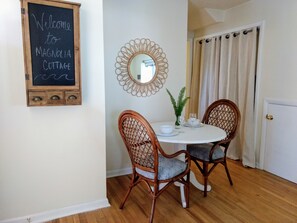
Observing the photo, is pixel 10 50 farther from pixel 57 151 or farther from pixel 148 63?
pixel 148 63

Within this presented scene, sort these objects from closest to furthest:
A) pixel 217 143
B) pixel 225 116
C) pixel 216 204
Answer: pixel 216 204
pixel 217 143
pixel 225 116

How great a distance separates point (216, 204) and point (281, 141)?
1311mm

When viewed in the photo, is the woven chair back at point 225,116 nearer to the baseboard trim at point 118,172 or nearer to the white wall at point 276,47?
the white wall at point 276,47

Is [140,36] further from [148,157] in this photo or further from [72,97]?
[148,157]

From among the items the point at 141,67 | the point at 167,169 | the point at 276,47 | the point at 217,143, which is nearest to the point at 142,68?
the point at 141,67

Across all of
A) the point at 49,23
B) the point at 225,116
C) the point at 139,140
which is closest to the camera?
the point at 49,23

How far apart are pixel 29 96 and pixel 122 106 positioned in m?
1.30

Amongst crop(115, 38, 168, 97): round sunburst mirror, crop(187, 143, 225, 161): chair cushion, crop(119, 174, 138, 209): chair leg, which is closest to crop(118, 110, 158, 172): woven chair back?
crop(119, 174, 138, 209): chair leg

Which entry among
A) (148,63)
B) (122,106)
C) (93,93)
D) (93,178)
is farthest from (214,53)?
(93,178)

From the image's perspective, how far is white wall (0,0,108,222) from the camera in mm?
1708

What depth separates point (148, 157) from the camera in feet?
6.24

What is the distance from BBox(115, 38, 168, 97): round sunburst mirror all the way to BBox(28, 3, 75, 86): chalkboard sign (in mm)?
996

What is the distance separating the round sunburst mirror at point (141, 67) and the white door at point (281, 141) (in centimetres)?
155

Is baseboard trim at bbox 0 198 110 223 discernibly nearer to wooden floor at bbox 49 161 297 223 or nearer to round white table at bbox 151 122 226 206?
wooden floor at bbox 49 161 297 223
